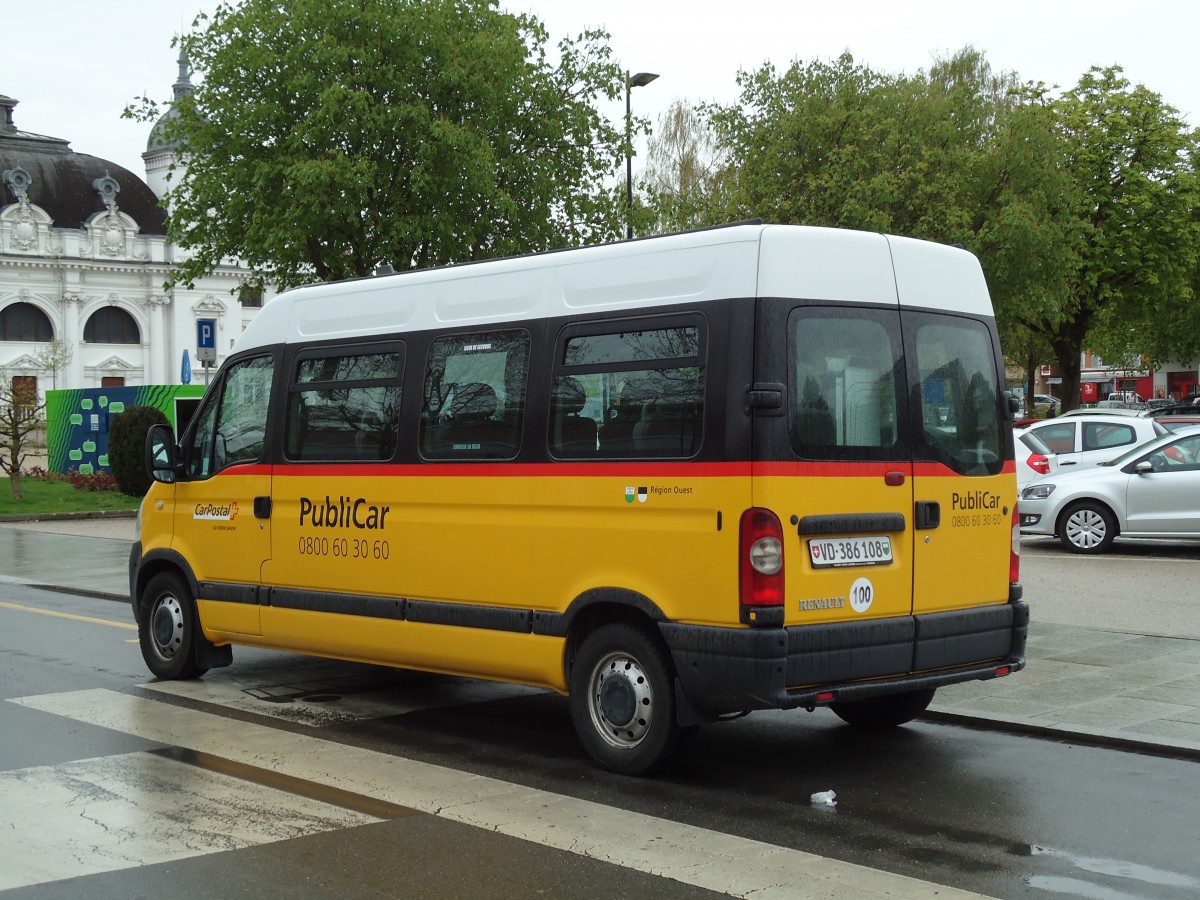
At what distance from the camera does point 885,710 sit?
8305mm

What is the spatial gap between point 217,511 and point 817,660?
15.7ft

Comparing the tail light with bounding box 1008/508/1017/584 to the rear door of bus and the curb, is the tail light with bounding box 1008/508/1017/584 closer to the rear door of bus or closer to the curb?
the rear door of bus

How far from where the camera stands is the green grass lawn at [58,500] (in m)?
28.6

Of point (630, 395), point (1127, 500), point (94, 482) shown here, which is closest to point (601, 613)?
point (630, 395)

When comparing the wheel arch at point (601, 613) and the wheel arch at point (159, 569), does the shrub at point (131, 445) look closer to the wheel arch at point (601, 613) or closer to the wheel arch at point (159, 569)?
the wheel arch at point (159, 569)

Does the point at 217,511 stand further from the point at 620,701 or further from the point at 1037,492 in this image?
the point at 1037,492

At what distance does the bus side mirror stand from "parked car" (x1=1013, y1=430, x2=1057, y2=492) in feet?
42.5

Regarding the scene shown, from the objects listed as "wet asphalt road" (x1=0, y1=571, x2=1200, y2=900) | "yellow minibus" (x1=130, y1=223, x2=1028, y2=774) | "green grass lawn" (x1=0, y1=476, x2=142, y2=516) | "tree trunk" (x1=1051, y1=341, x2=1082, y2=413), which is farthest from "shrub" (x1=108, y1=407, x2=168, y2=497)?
"tree trunk" (x1=1051, y1=341, x2=1082, y2=413)

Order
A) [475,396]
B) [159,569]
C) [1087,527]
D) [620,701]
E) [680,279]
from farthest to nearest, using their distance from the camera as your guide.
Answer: [1087,527] → [159,569] → [475,396] → [620,701] → [680,279]

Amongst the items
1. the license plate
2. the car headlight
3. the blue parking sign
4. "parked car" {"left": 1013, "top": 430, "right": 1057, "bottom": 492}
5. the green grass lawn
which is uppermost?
the blue parking sign

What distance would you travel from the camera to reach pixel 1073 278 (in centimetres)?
4400

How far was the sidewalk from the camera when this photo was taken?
7.91 m

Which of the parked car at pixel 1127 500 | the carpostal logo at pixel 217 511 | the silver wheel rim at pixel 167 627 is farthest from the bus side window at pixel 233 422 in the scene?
the parked car at pixel 1127 500

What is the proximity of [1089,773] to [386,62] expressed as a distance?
73.2ft
